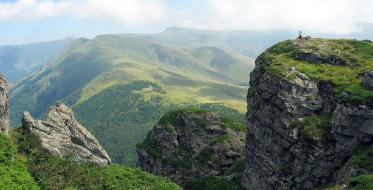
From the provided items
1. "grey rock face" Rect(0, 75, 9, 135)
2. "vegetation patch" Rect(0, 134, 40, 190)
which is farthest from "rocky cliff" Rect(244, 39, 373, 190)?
"grey rock face" Rect(0, 75, 9, 135)

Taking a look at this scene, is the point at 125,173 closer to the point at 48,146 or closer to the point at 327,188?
the point at 48,146

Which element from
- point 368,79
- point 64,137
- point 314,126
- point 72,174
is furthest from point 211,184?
point 368,79

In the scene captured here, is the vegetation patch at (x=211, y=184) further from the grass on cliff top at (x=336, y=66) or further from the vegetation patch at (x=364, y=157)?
the vegetation patch at (x=364, y=157)

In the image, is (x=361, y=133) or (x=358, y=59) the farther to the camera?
(x=358, y=59)

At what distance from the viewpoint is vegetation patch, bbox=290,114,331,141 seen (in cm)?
13862

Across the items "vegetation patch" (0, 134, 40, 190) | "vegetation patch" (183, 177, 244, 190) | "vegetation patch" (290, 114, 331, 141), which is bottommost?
"vegetation patch" (183, 177, 244, 190)

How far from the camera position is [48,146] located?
139125 mm

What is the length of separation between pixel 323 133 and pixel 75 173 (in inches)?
2756

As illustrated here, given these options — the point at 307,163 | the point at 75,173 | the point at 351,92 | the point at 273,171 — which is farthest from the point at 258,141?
the point at 75,173

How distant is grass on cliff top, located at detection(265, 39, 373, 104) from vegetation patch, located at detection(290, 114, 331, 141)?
9.25m

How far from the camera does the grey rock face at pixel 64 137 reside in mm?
142250

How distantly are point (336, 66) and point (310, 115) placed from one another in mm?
23129

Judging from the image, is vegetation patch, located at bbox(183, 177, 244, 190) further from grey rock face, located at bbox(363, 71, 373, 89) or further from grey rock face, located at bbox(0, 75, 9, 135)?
grey rock face, located at bbox(0, 75, 9, 135)

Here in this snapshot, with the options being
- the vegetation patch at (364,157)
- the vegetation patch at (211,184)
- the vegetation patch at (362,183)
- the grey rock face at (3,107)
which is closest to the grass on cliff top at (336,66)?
the vegetation patch at (364,157)
